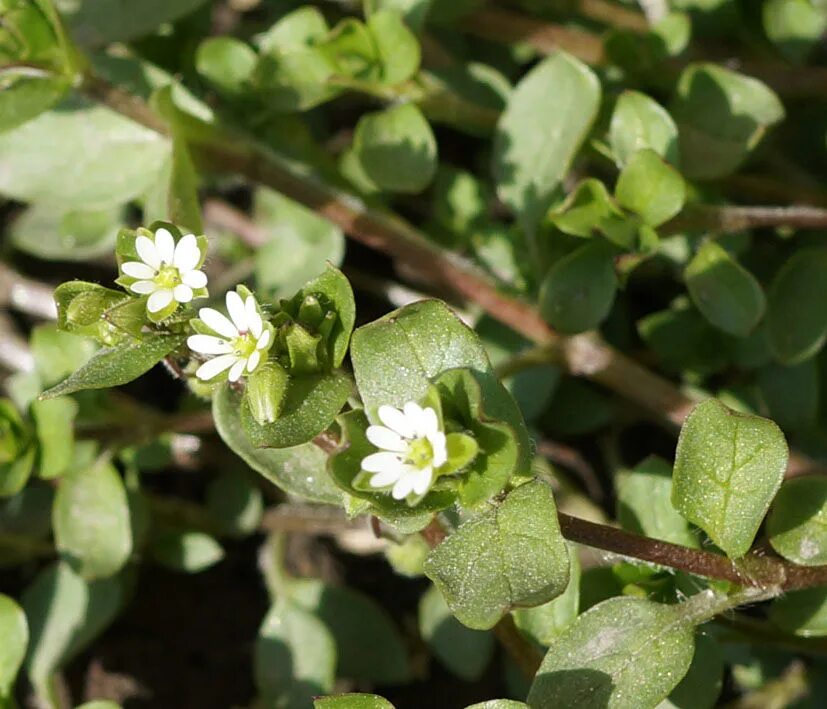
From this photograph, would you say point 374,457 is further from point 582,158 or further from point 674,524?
point 582,158

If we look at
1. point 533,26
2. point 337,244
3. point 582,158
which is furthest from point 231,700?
point 533,26

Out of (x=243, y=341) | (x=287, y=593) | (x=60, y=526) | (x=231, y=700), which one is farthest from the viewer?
(x=231, y=700)

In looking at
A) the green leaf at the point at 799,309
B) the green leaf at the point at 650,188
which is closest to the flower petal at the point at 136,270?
the green leaf at the point at 650,188

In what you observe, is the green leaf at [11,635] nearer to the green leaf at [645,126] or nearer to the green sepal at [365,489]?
the green sepal at [365,489]

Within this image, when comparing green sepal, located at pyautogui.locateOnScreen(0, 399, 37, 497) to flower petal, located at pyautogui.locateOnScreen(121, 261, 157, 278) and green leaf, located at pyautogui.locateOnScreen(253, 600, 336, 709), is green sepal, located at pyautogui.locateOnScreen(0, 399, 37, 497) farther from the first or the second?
flower petal, located at pyautogui.locateOnScreen(121, 261, 157, 278)

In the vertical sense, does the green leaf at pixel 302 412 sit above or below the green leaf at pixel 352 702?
above
